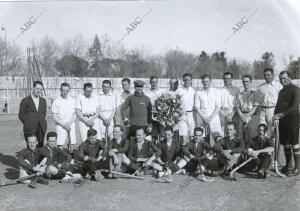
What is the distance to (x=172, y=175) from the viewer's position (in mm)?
7449

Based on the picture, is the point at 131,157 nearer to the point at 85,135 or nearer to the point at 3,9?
the point at 85,135

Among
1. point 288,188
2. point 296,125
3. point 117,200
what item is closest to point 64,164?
point 117,200

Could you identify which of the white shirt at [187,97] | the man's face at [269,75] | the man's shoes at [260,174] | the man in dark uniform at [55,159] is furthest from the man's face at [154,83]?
the man's shoes at [260,174]

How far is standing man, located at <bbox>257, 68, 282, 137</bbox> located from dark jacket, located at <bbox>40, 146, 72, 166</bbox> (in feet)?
14.4

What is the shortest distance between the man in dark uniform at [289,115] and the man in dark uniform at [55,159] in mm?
4388

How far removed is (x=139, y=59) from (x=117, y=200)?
124ft

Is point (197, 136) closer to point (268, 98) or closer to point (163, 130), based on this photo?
point (163, 130)

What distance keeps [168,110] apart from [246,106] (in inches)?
69.9

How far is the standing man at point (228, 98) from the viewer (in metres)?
8.36

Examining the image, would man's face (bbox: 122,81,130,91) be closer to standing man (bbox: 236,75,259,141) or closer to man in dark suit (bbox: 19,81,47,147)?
man in dark suit (bbox: 19,81,47,147)

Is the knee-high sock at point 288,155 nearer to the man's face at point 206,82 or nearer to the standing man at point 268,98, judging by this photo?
the standing man at point 268,98

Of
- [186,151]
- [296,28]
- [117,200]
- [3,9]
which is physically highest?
[3,9]

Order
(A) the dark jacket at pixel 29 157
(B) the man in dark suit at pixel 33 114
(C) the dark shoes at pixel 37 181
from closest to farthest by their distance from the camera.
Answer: (C) the dark shoes at pixel 37 181 → (A) the dark jacket at pixel 29 157 → (B) the man in dark suit at pixel 33 114

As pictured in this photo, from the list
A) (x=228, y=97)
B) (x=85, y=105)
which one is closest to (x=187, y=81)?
(x=228, y=97)
